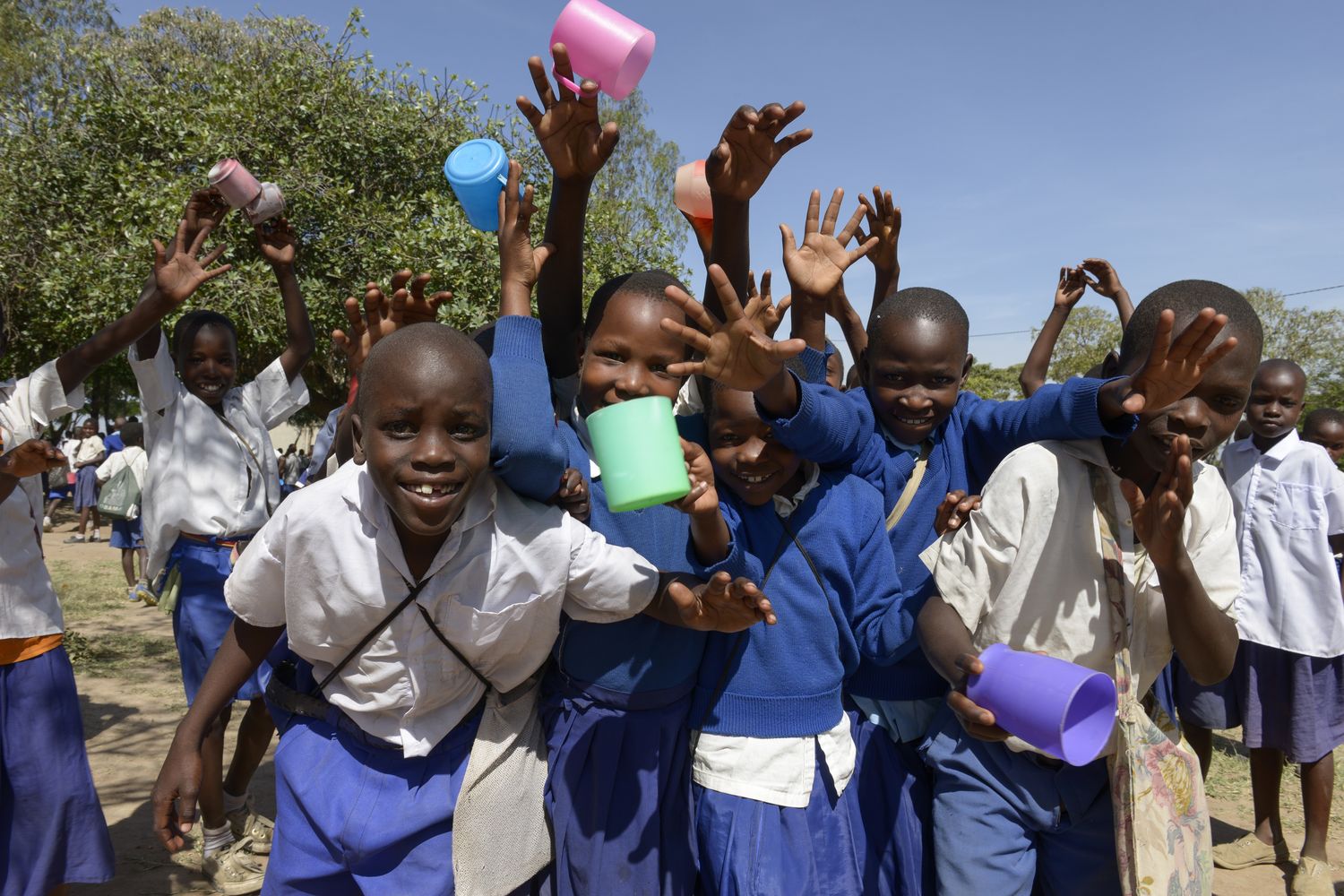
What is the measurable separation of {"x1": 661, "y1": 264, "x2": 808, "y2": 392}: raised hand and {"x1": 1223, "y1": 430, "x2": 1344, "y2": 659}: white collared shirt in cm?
325

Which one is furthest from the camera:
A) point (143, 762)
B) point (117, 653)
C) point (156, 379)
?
point (117, 653)

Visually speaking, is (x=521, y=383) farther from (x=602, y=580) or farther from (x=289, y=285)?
(x=289, y=285)

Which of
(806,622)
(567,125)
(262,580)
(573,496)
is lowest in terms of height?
(806,622)

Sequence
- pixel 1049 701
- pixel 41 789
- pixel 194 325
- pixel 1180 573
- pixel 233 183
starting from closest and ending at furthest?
pixel 1049 701 → pixel 1180 573 → pixel 41 789 → pixel 233 183 → pixel 194 325

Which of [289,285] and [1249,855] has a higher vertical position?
[289,285]

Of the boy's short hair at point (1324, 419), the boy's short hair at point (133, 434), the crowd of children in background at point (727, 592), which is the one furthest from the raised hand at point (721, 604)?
the boy's short hair at point (133, 434)

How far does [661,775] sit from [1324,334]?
29.1 meters

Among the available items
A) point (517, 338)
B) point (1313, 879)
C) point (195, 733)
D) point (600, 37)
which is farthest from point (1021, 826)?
point (1313, 879)

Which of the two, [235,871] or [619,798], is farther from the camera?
[235,871]

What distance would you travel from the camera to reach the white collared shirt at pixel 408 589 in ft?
6.33

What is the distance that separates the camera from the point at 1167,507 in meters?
1.68

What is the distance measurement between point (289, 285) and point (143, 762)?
2.92 metres

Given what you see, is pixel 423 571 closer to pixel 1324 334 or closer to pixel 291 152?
pixel 291 152

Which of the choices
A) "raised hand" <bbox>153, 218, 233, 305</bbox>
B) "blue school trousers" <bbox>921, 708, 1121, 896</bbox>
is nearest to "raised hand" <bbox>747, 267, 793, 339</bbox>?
"blue school trousers" <bbox>921, 708, 1121, 896</bbox>
